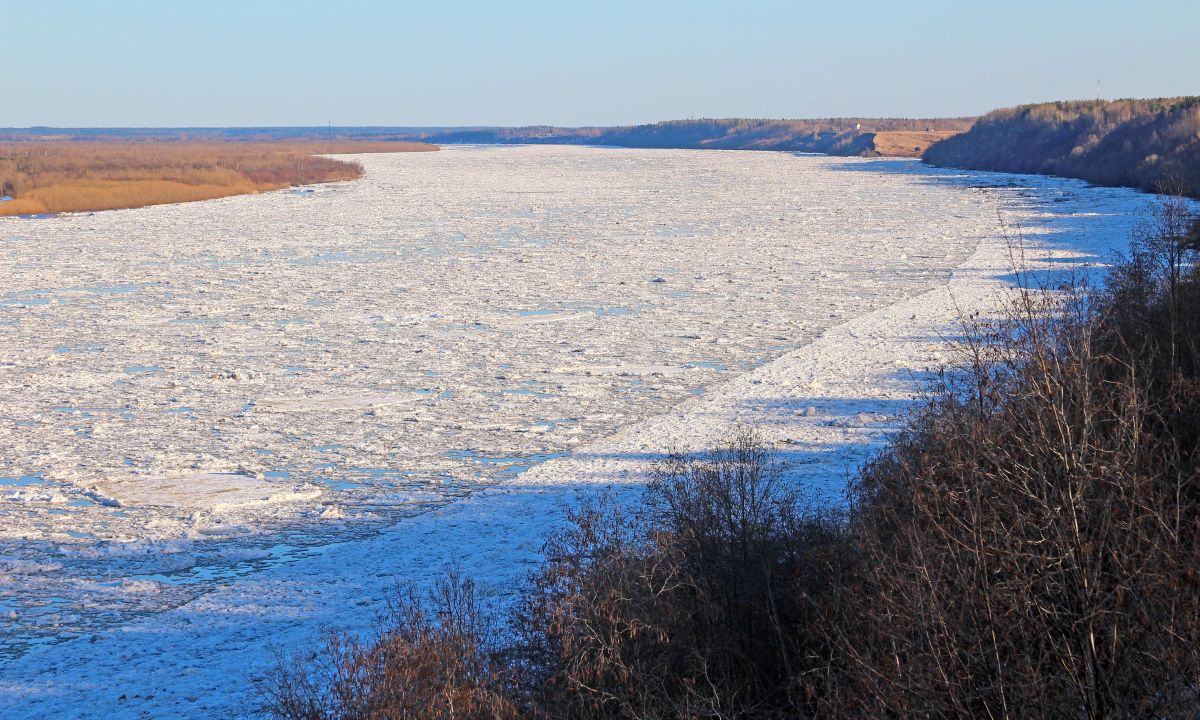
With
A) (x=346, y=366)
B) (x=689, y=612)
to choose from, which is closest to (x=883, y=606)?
(x=689, y=612)

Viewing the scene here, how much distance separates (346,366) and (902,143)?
65.8 m

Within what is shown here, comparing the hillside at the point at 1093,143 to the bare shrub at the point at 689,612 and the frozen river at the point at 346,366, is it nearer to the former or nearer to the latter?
the frozen river at the point at 346,366

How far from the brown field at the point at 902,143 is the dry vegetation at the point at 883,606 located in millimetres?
63218

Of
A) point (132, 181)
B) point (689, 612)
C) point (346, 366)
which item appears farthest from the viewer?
point (132, 181)

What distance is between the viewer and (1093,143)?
41.5 meters

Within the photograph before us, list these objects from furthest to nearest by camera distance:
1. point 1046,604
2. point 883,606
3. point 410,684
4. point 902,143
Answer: point 902,143 → point 883,606 → point 410,684 → point 1046,604

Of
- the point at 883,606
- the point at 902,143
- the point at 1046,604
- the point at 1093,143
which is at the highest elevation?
the point at 902,143

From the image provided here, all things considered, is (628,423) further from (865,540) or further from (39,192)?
(39,192)

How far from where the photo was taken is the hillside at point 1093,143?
31.2 metres

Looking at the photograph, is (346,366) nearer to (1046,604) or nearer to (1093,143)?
(1046,604)

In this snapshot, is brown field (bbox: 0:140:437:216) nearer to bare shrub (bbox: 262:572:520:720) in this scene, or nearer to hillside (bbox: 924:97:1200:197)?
hillside (bbox: 924:97:1200:197)

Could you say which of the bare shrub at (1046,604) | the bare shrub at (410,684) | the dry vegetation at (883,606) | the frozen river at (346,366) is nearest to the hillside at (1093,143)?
the frozen river at (346,366)

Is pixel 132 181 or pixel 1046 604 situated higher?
pixel 132 181

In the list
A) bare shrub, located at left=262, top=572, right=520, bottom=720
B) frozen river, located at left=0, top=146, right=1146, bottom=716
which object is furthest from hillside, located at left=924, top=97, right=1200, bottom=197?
bare shrub, located at left=262, top=572, right=520, bottom=720
